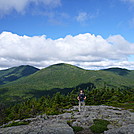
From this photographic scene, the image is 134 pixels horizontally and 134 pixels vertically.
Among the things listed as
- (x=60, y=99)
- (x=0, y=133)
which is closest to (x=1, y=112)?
(x=60, y=99)

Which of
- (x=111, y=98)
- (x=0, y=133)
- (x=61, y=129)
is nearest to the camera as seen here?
(x=61, y=129)

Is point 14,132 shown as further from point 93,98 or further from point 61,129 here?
point 93,98

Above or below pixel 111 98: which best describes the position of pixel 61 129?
above

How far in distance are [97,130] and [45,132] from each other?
19.0ft

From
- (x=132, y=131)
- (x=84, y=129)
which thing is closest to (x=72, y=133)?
(x=84, y=129)

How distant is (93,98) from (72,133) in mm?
61743

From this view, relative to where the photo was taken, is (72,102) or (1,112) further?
(1,112)

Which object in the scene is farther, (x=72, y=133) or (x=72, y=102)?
(x=72, y=102)

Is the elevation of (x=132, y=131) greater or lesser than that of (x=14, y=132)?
greater

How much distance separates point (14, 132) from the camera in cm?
1473

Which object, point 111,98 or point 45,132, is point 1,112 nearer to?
point 111,98

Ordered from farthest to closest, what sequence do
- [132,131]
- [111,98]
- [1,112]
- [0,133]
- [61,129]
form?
[1,112], [111,98], [0,133], [61,129], [132,131]

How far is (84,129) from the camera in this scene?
15812 mm

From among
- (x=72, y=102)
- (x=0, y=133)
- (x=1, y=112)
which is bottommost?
(x=1, y=112)
